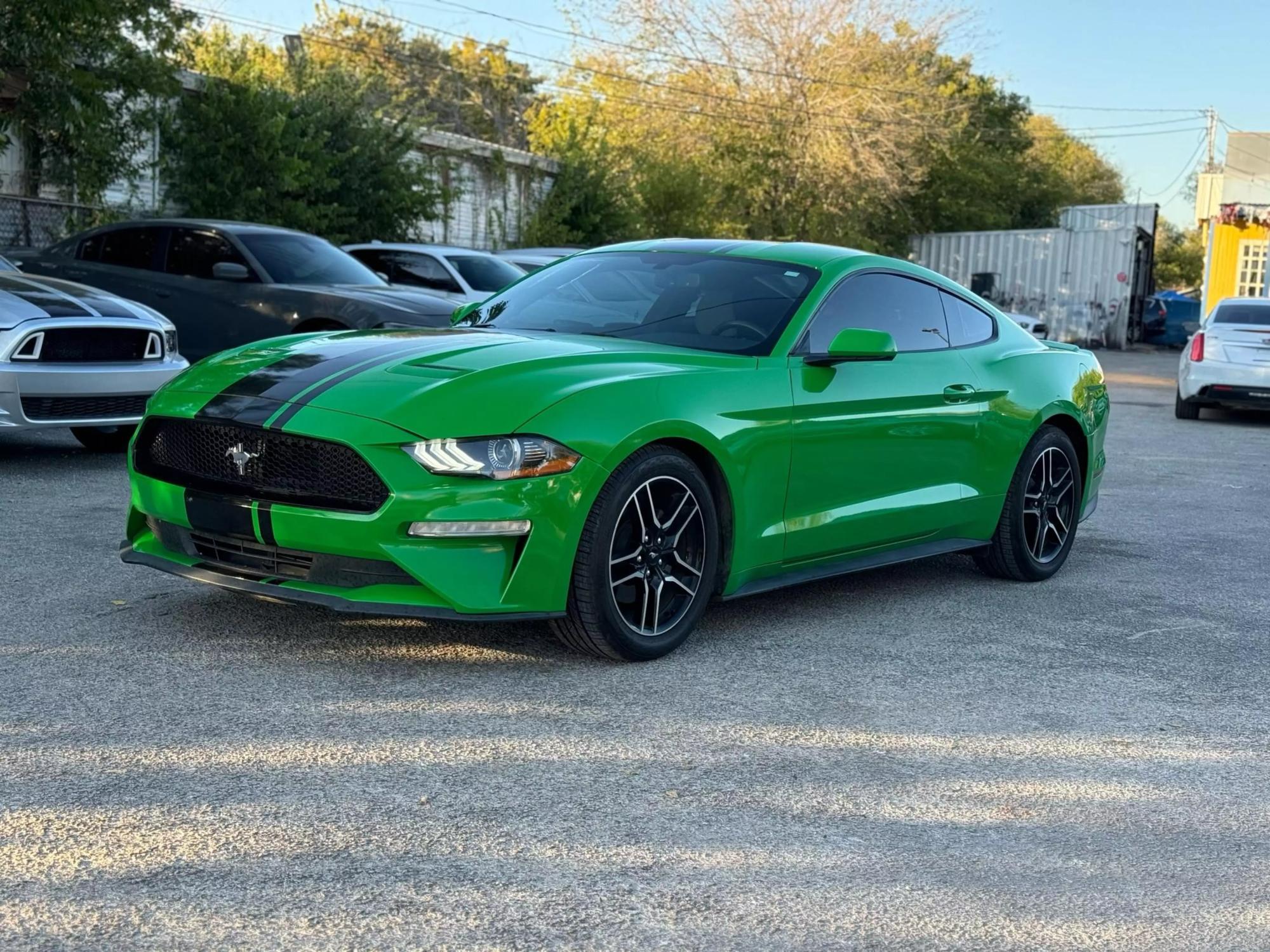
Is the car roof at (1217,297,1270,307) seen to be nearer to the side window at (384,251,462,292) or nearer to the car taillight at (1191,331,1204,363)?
the car taillight at (1191,331,1204,363)

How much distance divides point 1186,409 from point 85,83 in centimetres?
1331

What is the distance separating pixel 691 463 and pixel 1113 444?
9.96 m

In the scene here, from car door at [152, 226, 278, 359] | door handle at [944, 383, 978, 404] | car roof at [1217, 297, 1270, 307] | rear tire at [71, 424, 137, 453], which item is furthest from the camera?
car roof at [1217, 297, 1270, 307]

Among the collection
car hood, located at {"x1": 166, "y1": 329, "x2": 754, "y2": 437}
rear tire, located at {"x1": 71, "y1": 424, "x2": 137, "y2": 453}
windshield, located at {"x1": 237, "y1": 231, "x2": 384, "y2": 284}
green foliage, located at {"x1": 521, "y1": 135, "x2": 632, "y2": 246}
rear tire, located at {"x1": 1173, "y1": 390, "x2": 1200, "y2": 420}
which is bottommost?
rear tire, located at {"x1": 1173, "y1": 390, "x2": 1200, "y2": 420}

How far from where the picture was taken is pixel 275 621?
17.3 ft

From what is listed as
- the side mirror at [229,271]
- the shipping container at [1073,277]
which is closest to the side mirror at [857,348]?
the side mirror at [229,271]

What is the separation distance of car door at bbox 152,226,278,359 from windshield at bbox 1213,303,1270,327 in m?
11.3

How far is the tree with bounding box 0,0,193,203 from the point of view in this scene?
16.9 meters

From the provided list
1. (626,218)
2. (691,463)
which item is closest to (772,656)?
(691,463)

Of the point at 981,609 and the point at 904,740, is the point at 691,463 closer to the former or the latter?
the point at 904,740

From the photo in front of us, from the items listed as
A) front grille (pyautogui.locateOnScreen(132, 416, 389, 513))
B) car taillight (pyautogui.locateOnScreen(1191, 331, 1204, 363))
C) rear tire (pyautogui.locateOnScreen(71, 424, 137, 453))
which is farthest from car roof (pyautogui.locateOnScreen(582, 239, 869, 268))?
car taillight (pyautogui.locateOnScreen(1191, 331, 1204, 363))

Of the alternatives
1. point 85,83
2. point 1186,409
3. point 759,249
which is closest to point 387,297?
point 759,249

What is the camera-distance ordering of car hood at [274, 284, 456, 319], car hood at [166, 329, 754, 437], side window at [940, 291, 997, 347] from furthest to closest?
car hood at [274, 284, 456, 319]
side window at [940, 291, 997, 347]
car hood at [166, 329, 754, 437]

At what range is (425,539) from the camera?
459cm
